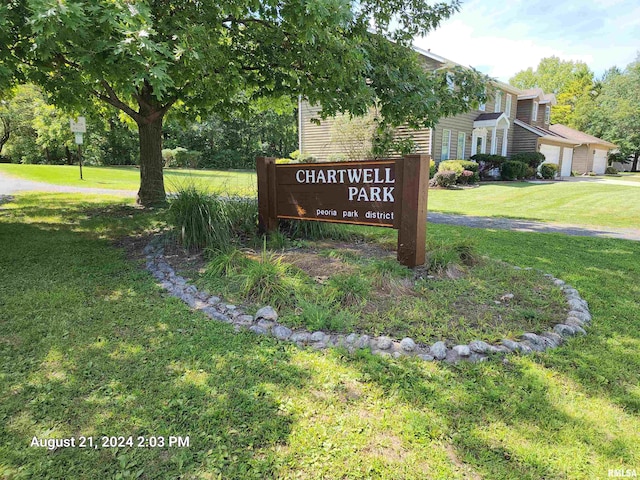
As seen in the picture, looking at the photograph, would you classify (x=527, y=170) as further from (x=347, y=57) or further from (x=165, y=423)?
(x=165, y=423)

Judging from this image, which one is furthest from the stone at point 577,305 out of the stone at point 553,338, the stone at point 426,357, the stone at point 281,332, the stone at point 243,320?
the stone at point 243,320

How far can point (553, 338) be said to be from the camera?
10.0ft

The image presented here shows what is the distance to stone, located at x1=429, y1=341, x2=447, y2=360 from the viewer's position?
2.81 metres

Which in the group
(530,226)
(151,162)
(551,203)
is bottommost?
(530,226)

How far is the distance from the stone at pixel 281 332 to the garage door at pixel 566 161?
30607 mm

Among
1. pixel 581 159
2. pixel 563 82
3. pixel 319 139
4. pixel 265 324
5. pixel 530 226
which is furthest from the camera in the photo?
pixel 563 82

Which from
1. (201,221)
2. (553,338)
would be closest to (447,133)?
(201,221)

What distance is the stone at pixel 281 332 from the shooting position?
3.12m

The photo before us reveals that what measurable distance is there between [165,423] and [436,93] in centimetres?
654

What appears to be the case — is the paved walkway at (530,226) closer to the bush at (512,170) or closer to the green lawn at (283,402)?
the green lawn at (283,402)

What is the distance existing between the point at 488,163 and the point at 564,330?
18323 mm

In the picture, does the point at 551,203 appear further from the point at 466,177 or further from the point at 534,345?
the point at 534,345

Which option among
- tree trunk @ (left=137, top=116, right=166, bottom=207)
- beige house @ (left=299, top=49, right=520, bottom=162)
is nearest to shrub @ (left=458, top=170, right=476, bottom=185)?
beige house @ (left=299, top=49, right=520, bottom=162)

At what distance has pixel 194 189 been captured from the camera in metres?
5.71
